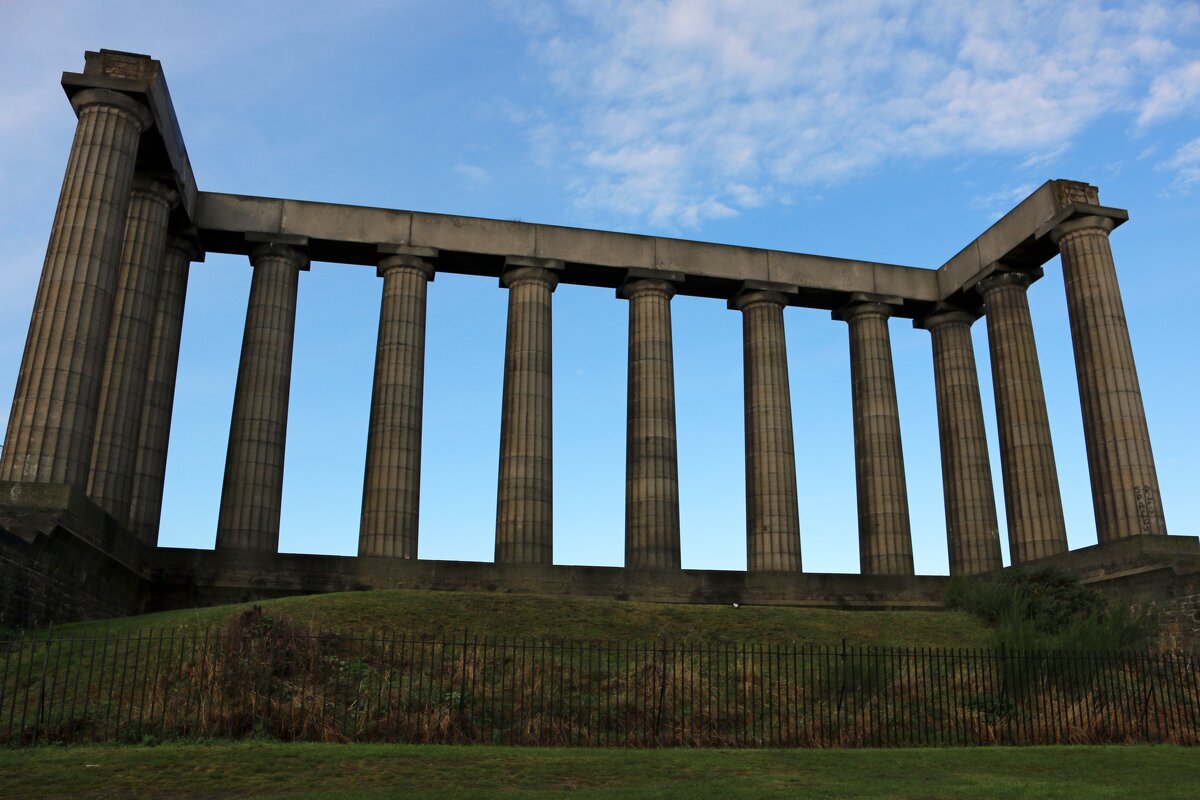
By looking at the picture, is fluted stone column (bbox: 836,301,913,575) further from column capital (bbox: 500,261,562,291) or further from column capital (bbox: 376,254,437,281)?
column capital (bbox: 376,254,437,281)

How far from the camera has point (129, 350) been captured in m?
36.0

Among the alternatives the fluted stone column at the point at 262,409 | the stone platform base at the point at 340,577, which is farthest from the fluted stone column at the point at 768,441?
the fluted stone column at the point at 262,409

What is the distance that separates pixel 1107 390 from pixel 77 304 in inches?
1308

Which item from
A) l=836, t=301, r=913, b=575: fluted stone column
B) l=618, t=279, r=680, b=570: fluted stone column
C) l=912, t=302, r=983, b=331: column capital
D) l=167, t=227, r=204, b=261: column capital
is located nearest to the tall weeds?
l=618, t=279, r=680, b=570: fluted stone column

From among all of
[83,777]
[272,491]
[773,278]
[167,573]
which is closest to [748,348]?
[773,278]

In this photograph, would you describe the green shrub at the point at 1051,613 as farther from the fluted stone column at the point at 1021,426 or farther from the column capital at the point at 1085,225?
the column capital at the point at 1085,225

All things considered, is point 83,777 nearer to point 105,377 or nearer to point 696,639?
point 696,639

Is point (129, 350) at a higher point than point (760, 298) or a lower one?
lower

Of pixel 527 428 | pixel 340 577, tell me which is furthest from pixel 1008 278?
pixel 340 577

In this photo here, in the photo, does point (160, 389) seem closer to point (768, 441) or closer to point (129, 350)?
point (129, 350)

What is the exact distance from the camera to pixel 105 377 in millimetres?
35344

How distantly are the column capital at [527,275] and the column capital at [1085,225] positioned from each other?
61.9 feet

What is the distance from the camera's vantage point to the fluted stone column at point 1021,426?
40094 millimetres

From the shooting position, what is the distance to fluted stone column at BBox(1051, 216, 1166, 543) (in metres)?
35.9
